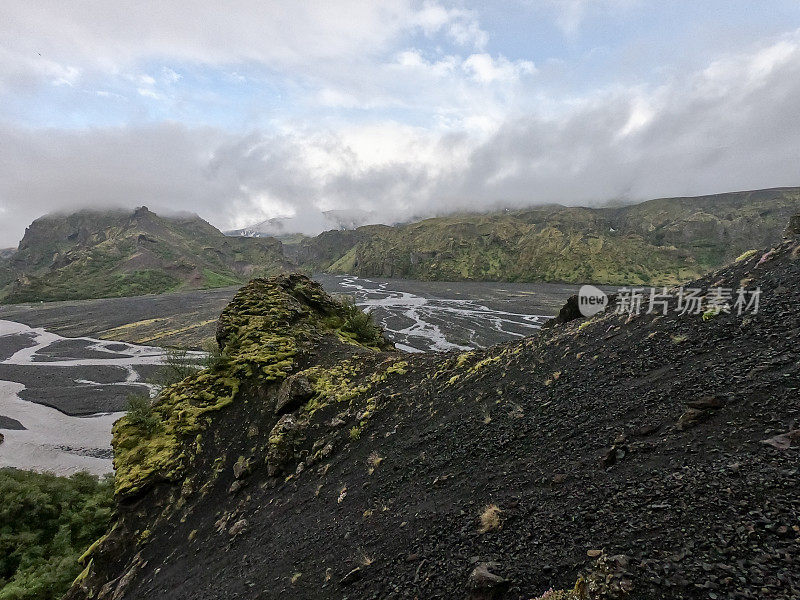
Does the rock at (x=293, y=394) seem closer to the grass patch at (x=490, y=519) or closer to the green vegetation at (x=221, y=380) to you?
the green vegetation at (x=221, y=380)

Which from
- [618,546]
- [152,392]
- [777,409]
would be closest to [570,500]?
[618,546]

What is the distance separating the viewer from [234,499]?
1295 cm

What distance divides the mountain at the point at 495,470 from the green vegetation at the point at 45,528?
2.83 meters

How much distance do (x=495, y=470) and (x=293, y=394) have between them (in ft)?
32.0

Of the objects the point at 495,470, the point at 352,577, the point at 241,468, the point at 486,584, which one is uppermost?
the point at 495,470

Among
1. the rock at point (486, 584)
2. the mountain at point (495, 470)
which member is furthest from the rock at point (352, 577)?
the rock at point (486, 584)

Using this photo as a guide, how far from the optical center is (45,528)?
62.2 ft

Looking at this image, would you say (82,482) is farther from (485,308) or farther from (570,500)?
(485,308)

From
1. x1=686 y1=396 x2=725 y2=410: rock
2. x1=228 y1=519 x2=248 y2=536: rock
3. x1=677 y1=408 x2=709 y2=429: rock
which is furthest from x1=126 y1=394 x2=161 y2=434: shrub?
x1=686 y1=396 x2=725 y2=410: rock

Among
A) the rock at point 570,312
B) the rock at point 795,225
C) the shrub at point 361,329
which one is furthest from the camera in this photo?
the shrub at point 361,329

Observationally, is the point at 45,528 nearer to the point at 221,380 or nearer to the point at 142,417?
the point at 142,417

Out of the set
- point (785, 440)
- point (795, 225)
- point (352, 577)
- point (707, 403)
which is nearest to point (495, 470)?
point (352, 577)

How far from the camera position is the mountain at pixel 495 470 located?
214 inches

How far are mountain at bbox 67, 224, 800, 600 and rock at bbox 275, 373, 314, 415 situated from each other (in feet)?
0.30
